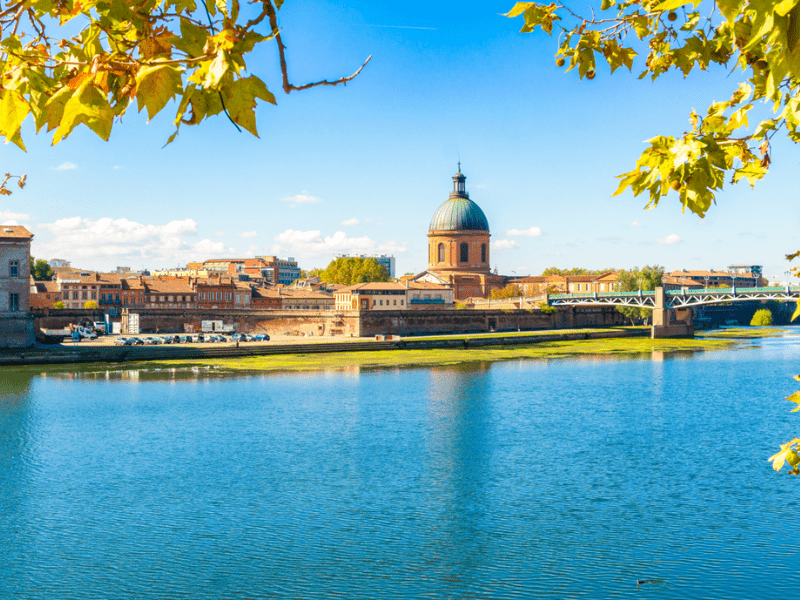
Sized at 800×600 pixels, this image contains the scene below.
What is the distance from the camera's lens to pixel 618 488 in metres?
20.7

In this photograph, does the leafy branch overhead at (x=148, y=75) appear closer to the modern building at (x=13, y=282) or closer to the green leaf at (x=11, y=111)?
the green leaf at (x=11, y=111)

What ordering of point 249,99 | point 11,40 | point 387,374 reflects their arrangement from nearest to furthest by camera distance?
point 249,99 → point 11,40 → point 387,374

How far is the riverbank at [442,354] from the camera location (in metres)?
52.3

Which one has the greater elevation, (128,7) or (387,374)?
(128,7)

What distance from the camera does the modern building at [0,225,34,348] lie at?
48.8m

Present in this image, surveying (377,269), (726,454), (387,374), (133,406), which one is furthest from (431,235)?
(726,454)

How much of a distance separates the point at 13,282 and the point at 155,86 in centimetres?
5339

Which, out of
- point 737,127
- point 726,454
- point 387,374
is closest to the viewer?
point 737,127

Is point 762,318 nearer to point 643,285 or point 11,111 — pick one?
point 643,285

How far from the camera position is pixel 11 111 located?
9.25 ft

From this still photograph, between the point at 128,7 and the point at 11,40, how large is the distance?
2.54 feet

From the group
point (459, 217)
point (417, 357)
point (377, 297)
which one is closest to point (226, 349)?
point (417, 357)

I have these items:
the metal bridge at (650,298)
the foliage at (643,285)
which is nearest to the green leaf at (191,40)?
the metal bridge at (650,298)

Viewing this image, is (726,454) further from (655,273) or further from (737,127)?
(655,273)
